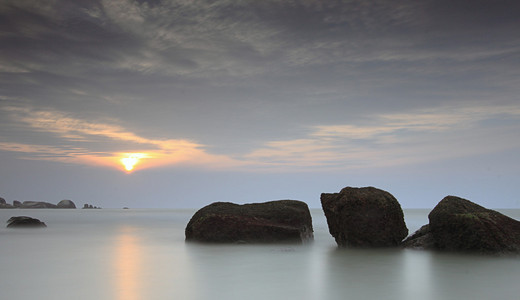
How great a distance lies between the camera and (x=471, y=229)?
12664 millimetres

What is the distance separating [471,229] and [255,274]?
6537 mm

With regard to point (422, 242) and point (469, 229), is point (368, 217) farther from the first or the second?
point (469, 229)

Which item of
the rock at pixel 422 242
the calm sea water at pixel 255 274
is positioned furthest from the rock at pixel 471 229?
the calm sea water at pixel 255 274

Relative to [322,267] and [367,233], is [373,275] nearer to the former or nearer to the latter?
[322,267]

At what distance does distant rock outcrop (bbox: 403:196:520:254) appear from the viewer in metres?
12.4

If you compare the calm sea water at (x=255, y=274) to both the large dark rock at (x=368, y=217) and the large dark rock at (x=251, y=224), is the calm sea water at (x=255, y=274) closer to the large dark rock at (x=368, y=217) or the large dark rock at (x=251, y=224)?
the large dark rock at (x=368, y=217)

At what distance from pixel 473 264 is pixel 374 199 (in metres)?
3.45

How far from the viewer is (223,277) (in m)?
9.88

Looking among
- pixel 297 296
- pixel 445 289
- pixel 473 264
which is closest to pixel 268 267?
pixel 297 296

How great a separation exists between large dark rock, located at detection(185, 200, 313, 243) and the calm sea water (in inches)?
27.6

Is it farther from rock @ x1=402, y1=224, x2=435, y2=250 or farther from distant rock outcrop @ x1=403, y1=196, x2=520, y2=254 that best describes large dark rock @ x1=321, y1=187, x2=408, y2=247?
distant rock outcrop @ x1=403, y1=196, x2=520, y2=254

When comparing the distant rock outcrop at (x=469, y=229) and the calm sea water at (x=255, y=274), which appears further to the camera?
the distant rock outcrop at (x=469, y=229)

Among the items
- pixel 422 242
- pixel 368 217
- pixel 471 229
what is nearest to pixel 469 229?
pixel 471 229

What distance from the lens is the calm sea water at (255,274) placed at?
27.1ft
